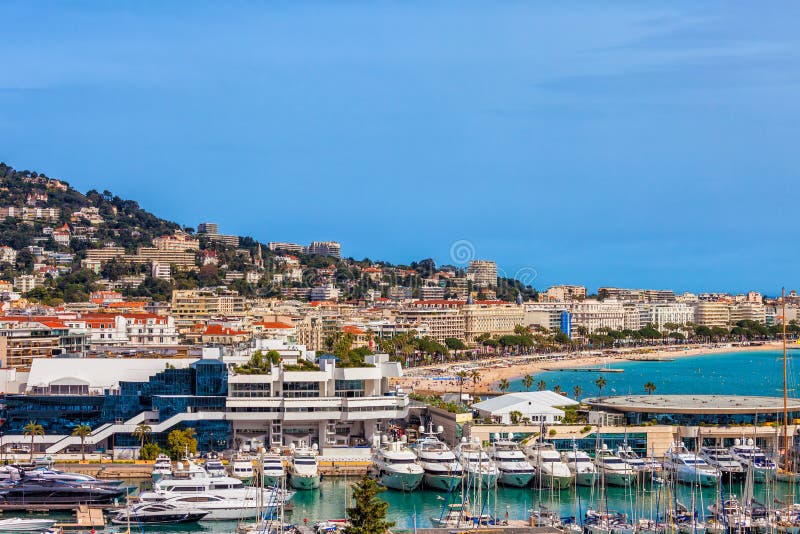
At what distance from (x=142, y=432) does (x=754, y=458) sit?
832 inches

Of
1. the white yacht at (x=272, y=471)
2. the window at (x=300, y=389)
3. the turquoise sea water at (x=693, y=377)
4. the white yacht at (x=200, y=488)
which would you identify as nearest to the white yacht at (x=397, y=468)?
the white yacht at (x=272, y=471)

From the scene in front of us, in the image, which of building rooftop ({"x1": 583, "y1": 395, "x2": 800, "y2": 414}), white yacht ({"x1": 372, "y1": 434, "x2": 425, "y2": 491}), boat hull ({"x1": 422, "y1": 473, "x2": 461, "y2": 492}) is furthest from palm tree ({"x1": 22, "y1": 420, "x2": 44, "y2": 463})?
building rooftop ({"x1": 583, "y1": 395, "x2": 800, "y2": 414})

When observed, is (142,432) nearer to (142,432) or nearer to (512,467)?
(142,432)

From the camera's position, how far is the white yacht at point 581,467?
42750mm

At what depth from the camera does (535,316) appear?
156 m

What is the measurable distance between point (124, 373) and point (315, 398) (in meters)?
9.05

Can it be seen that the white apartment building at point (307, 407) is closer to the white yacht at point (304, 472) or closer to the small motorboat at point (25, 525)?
the white yacht at point (304, 472)

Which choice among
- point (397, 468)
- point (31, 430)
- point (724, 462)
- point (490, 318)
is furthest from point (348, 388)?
point (490, 318)

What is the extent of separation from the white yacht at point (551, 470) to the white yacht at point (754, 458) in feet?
19.0

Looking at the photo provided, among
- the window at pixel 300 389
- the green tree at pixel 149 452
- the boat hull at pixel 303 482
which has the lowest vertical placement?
the boat hull at pixel 303 482

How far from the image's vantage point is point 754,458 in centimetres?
4372

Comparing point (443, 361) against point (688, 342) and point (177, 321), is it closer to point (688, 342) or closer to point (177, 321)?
point (177, 321)

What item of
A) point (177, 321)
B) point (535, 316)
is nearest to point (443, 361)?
point (177, 321)

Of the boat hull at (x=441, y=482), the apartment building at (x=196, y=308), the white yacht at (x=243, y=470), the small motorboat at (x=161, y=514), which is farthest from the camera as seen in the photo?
the apartment building at (x=196, y=308)
